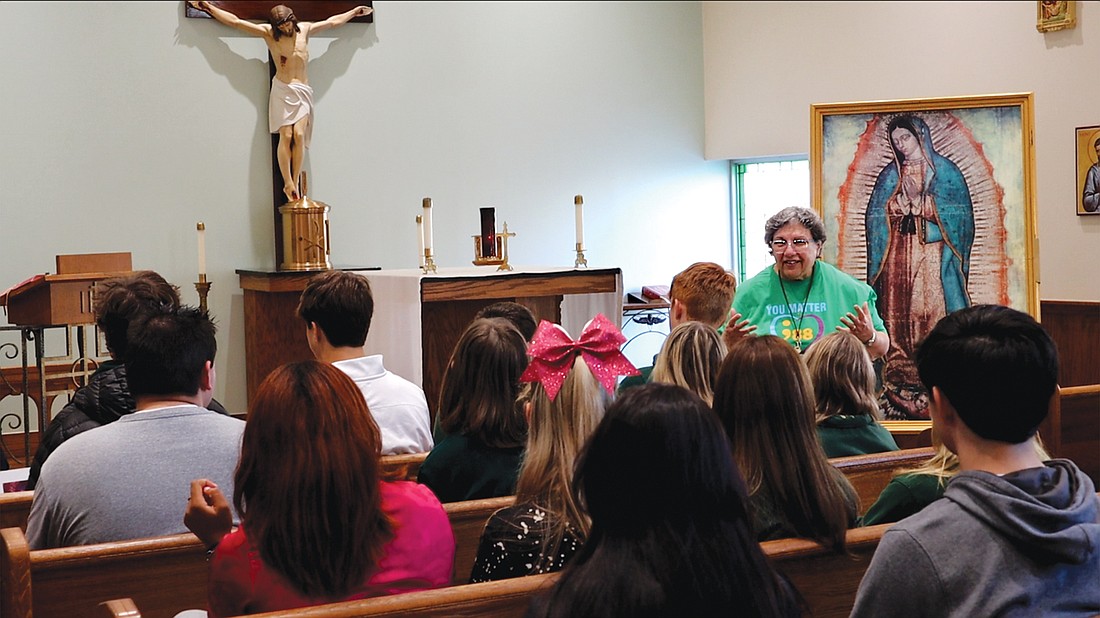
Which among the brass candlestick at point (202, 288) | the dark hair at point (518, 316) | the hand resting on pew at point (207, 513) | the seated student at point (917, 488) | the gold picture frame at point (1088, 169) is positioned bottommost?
the seated student at point (917, 488)

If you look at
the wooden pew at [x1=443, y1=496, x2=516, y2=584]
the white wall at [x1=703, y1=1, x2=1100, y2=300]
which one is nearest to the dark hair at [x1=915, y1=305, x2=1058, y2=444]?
the wooden pew at [x1=443, y1=496, x2=516, y2=584]

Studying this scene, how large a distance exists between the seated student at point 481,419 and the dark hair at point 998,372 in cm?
126

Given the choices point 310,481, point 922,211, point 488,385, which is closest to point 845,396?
point 488,385

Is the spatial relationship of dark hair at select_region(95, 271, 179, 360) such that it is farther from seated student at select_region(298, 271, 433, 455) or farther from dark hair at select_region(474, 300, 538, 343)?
dark hair at select_region(474, 300, 538, 343)

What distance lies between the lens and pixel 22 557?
231 cm

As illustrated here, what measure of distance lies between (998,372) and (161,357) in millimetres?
1876

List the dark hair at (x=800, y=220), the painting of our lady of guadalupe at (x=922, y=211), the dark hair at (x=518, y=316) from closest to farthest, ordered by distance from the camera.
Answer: the dark hair at (x=518, y=316), the dark hair at (x=800, y=220), the painting of our lady of guadalupe at (x=922, y=211)

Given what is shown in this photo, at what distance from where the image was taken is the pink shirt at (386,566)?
6.57 feet

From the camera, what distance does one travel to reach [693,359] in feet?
10.0

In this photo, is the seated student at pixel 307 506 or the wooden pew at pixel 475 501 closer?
the seated student at pixel 307 506

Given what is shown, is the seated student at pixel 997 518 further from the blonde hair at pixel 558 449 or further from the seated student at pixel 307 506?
the seated student at pixel 307 506

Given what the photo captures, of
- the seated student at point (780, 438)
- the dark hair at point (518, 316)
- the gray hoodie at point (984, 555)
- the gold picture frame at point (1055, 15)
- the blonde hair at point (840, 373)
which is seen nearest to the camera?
the gray hoodie at point (984, 555)

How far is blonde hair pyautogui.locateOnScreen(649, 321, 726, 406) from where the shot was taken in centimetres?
306

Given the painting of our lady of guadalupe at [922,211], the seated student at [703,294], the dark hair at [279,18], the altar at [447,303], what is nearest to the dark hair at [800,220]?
the seated student at [703,294]
